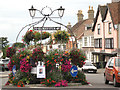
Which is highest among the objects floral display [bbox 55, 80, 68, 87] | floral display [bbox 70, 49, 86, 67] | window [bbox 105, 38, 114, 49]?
window [bbox 105, 38, 114, 49]

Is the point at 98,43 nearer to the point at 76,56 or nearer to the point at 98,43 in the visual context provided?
the point at 98,43

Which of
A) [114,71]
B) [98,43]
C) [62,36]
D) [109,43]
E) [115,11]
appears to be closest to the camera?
[114,71]

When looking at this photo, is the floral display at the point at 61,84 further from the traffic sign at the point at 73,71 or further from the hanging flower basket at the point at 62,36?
the hanging flower basket at the point at 62,36

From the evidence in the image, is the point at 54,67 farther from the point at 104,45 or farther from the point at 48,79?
the point at 104,45

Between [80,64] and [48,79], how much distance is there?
2608mm

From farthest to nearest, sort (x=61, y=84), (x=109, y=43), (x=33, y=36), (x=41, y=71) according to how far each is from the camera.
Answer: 1. (x=109, y=43)
2. (x=33, y=36)
3. (x=41, y=71)
4. (x=61, y=84)

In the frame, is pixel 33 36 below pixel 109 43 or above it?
above

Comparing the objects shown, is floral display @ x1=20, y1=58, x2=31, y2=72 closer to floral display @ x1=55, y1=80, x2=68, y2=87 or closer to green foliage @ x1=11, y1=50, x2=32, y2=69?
green foliage @ x1=11, y1=50, x2=32, y2=69

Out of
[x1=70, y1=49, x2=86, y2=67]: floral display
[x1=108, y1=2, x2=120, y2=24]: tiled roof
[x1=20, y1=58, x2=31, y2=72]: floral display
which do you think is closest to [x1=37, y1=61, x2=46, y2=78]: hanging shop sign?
[x1=20, y1=58, x2=31, y2=72]: floral display

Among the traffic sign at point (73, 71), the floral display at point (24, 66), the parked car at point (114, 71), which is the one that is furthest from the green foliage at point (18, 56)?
the parked car at point (114, 71)

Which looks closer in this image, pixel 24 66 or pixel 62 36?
pixel 24 66

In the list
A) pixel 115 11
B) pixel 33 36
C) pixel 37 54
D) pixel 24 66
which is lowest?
pixel 24 66

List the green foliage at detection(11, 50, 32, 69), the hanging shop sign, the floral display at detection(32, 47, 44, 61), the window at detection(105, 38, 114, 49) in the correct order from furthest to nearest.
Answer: the window at detection(105, 38, 114, 49) < the green foliage at detection(11, 50, 32, 69) < the floral display at detection(32, 47, 44, 61) < the hanging shop sign

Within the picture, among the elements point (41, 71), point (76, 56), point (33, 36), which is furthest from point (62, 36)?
point (41, 71)
